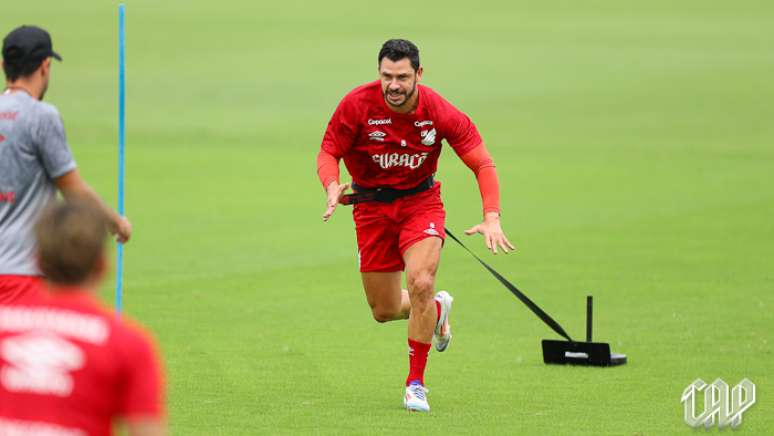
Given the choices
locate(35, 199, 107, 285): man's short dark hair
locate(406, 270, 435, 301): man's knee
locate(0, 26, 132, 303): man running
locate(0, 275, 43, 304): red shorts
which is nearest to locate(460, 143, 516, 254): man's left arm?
locate(406, 270, 435, 301): man's knee

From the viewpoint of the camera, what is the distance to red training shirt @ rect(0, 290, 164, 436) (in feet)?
13.9

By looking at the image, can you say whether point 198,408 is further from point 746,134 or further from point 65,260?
point 746,134

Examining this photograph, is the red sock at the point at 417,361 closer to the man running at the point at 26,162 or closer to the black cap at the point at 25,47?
the man running at the point at 26,162

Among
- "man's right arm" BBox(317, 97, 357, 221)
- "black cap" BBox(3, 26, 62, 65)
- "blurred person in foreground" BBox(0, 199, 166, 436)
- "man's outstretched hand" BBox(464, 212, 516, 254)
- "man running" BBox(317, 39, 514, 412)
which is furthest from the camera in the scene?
"man's right arm" BBox(317, 97, 357, 221)

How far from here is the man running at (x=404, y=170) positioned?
9.96 m

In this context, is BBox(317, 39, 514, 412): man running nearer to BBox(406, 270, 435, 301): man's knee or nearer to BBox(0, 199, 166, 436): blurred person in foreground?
BBox(406, 270, 435, 301): man's knee

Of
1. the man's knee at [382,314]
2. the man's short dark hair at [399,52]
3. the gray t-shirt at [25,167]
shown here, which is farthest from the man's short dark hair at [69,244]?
the man's knee at [382,314]

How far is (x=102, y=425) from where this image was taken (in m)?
4.34

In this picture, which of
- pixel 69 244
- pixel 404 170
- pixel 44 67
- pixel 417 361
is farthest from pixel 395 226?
pixel 69 244

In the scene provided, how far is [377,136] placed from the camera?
10.2 meters

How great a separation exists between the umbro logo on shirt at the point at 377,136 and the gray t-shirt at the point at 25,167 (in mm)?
3319

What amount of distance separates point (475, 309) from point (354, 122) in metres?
4.99

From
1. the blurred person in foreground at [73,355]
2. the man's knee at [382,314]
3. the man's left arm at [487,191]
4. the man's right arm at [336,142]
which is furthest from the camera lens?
the man's knee at [382,314]

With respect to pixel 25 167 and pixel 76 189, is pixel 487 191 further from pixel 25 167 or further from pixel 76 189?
pixel 25 167
